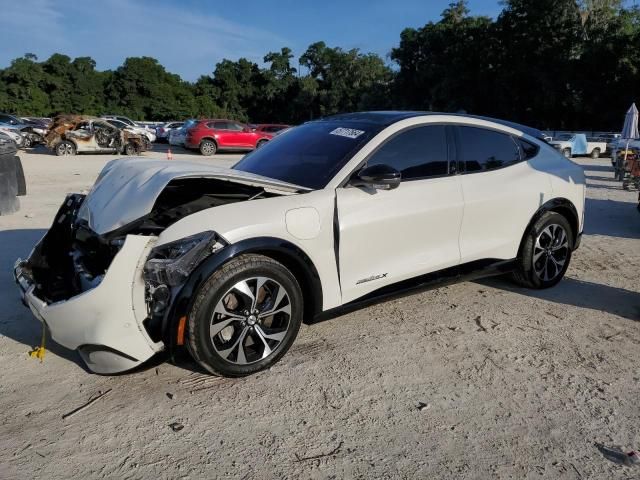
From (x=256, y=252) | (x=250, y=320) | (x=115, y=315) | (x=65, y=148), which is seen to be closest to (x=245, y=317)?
(x=250, y=320)

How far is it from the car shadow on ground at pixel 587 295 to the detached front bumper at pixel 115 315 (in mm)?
3511

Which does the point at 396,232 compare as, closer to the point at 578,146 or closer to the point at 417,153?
the point at 417,153

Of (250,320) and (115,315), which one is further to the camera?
(250,320)

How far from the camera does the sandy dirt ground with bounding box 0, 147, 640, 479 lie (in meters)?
2.56

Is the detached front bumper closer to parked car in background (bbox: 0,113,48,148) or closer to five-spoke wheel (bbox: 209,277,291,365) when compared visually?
five-spoke wheel (bbox: 209,277,291,365)

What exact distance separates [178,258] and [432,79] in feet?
169

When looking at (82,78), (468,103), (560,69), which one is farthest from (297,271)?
(82,78)

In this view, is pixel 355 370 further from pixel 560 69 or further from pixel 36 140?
pixel 560 69

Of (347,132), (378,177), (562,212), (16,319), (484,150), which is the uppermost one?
(347,132)

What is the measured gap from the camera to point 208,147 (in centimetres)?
2423

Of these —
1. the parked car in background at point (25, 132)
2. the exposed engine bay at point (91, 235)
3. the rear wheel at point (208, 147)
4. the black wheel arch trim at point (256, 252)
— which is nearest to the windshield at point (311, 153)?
the exposed engine bay at point (91, 235)

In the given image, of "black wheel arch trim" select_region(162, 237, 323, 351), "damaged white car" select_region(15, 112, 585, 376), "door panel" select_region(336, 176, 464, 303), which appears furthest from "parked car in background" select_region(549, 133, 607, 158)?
"black wheel arch trim" select_region(162, 237, 323, 351)

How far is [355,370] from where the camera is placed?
11.4 feet

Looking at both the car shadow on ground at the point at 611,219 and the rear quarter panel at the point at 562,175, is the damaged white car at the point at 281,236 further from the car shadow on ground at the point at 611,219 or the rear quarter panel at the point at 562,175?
the car shadow on ground at the point at 611,219
